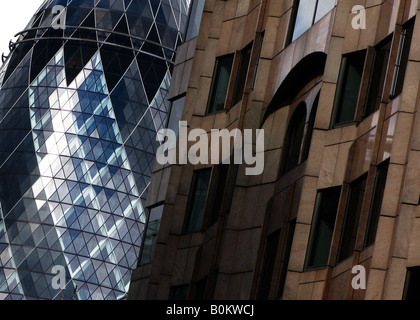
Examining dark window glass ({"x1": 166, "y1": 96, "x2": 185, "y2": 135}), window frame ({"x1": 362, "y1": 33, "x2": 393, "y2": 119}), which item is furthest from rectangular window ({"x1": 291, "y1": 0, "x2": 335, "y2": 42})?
dark window glass ({"x1": 166, "y1": 96, "x2": 185, "y2": 135})

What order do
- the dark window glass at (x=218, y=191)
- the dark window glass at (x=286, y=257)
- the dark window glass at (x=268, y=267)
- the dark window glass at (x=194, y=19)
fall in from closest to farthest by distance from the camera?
1. the dark window glass at (x=286, y=257)
2. the dark window glass at (x=268, y=267)
3. the dark window glass at (x=218, y=191)
4. the dark window glass at (x=194, y=19)

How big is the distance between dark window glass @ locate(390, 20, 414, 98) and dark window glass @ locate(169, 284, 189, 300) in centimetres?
1261

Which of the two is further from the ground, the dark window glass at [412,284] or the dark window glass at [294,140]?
the dark window glass at [294,140]

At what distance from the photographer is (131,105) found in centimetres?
10600

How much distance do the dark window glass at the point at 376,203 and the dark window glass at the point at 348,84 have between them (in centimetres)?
309

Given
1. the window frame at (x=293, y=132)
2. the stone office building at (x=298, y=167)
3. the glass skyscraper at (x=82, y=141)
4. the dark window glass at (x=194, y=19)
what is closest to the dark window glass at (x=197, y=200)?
the stone office building at (x=298, y=167)

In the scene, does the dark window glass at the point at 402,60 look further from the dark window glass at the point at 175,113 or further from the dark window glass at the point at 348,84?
the dark window glass at the point at 175,113

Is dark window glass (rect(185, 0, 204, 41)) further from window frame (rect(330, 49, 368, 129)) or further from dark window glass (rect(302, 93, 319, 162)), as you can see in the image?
window frame (rect(330, 49, 368, 129))

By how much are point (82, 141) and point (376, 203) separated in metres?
81.5

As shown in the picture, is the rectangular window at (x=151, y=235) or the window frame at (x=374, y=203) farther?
the rectangular window at (x=151, y=235)

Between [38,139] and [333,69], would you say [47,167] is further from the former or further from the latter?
[333,69]

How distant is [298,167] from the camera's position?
29.6 metres

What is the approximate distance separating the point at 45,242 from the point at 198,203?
6632cm

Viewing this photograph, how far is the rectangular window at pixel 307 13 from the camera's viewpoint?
30219 mm
